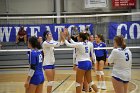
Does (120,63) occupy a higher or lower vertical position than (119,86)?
higher

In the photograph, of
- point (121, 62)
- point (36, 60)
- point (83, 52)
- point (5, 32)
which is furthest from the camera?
point (5, 32)

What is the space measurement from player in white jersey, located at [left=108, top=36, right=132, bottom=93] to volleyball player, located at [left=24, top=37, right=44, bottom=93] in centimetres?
144

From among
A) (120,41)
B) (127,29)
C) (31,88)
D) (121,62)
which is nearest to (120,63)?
(121,62)

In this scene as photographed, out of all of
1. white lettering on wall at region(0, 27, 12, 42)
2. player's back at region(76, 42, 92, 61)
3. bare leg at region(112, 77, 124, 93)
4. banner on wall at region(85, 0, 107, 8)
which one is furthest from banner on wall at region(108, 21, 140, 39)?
bare leg at region(112, 77, 124, 93)

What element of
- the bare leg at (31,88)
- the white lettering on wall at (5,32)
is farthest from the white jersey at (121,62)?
the white lettering on wall at (5,32)

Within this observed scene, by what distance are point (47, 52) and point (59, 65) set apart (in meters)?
9.94

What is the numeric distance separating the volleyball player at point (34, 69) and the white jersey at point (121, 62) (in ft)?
4.72

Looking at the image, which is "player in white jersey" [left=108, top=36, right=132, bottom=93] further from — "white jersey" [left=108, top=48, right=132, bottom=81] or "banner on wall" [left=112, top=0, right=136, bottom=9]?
"banner on wall" [left=112, top=0, right=136, bottom=9]

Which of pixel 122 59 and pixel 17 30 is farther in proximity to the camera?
pixel 17 30

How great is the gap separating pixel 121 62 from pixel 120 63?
0.03m

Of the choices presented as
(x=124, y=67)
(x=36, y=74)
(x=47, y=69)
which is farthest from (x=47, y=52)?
(x=124, y=67)

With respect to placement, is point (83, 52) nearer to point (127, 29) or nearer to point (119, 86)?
point (119, 86)

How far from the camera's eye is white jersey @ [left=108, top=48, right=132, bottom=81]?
6.25m

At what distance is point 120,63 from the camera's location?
629 centimetres
